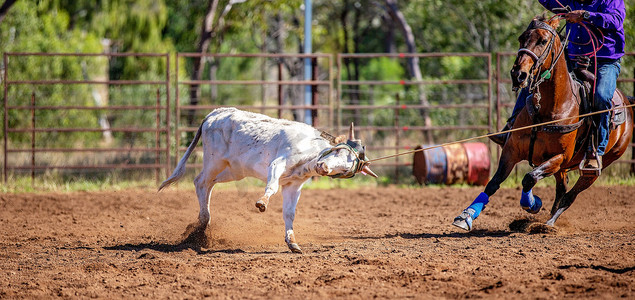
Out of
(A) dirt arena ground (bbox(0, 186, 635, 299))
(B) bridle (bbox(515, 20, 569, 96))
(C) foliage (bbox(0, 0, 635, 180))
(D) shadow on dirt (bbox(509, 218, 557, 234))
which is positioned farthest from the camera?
(C) foliage (bbox(0, 0, 635, 180))

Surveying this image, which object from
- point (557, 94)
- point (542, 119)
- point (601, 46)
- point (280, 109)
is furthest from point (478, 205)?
point (280, 109)

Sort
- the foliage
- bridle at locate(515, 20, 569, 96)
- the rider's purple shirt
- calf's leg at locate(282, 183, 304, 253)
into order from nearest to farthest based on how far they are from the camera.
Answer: bridle at locate(515, 20, 569, 96)
calf's leg at locate(282, 183, 304, 253)
the rider's purple shirt
the foliage

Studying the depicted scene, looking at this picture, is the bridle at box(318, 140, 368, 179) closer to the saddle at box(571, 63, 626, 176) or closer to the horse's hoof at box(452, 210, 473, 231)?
the horse's hoof at box(452, 210, 473, 231)

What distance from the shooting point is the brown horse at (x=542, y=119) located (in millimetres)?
6059

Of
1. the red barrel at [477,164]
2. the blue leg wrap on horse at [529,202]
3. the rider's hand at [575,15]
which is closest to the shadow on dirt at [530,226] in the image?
the blue leg wrap on horse at [529,202]

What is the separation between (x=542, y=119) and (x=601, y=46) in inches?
45.8

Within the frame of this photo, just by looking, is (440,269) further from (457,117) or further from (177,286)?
(457,117)

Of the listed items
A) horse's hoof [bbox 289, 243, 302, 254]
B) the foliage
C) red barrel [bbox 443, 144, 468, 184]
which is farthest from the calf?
the foliage

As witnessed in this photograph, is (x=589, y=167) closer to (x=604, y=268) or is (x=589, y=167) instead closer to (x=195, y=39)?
(x=604, y=268)

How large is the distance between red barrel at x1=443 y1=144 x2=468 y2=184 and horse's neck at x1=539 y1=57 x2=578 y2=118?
190 inches

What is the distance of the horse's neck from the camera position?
6395 millimetres

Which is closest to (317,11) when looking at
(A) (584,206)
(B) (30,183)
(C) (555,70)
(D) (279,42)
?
(D) (279,42)

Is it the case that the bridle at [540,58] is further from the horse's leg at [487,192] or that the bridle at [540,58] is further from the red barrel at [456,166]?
the red barrel at [456,166]

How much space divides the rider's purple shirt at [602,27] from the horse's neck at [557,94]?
645 millimetres
